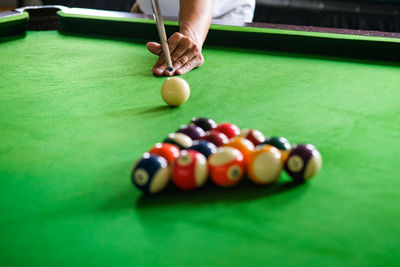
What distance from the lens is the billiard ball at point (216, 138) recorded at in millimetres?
1155

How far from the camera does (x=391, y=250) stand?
0.82 m

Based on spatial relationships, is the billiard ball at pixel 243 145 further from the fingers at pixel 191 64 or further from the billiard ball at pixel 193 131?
the fingers at pixel 191 64

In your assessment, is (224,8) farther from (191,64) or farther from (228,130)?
(228,130)

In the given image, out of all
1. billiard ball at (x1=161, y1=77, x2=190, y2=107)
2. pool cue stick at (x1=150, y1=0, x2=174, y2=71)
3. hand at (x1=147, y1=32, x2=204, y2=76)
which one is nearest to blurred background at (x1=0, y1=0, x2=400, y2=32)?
hand at (x1=147, y1=32, x2=204, y2=76)

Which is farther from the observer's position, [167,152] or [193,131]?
[193,131]

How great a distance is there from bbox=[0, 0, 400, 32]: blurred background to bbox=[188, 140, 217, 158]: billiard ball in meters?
3.73

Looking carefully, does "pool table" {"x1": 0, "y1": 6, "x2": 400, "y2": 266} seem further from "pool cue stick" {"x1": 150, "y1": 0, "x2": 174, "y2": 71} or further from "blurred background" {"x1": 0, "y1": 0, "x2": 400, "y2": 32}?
"blurred background" {"x1": 0, "y1": 0, "x2": 400, "y2": 32}

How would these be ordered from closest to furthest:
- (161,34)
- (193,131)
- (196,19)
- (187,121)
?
(193,131) → (187,121) → (161,34) → (196,19)

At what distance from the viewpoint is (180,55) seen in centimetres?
207

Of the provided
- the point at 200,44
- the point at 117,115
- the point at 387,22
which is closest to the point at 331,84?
the point at 200,44

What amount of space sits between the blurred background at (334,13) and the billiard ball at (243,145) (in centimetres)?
368

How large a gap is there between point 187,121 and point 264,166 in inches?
17.8

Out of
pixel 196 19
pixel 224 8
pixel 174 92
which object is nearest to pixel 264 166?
pixel 174 92

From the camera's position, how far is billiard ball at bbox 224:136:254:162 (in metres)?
1.09
